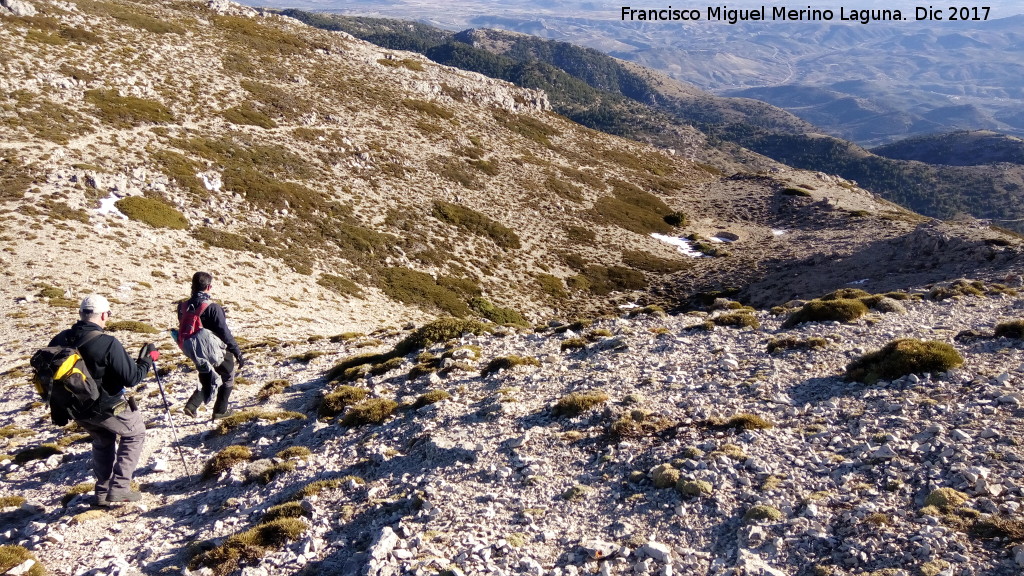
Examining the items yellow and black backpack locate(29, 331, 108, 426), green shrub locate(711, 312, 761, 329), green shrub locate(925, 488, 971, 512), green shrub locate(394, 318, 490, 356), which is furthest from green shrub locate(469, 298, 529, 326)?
green shrub locate(925, 488, 971, 512)

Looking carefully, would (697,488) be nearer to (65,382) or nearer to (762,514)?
(762,514)

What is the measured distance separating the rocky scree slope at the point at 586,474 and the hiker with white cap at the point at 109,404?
612 millimetres

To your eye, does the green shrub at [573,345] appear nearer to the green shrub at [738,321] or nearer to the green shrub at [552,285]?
the green shrub at [738,321]

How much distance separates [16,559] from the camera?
758 centimetres

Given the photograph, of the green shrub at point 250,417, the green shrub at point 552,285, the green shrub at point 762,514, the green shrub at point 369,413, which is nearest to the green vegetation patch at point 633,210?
the green shrub at point 552,285

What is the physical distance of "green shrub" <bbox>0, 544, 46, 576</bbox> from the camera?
7.42 metres

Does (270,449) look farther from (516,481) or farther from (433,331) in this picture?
Answer: (433,331)

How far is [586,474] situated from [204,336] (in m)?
9.29

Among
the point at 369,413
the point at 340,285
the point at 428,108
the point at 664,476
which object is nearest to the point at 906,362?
the point at 664,476

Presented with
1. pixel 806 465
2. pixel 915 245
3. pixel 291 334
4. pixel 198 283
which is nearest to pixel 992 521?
pixel 806 465

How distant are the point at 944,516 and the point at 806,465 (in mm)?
2026

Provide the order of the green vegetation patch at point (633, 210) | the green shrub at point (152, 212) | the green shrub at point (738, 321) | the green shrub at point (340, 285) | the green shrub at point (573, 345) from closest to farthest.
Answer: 1. the green shrub at point (573, 345)
2. the green shrub at point (738, 321)
3. the green shrub at point (152, 212)
4. the green shrub at point (340, 285)
5. the green vegetation patch at point (633, 210)

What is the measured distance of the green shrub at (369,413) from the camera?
42.0 ft

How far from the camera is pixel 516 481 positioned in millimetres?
9336
